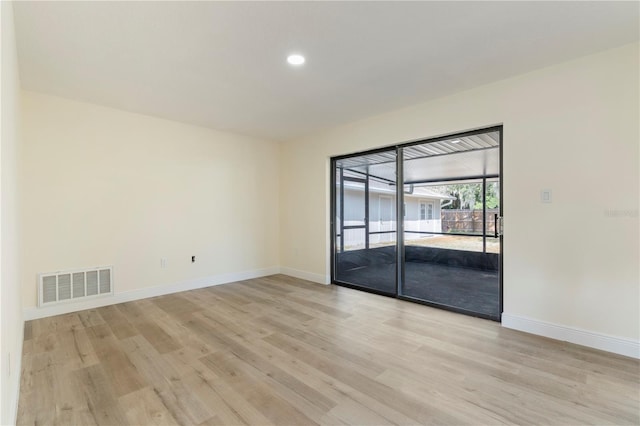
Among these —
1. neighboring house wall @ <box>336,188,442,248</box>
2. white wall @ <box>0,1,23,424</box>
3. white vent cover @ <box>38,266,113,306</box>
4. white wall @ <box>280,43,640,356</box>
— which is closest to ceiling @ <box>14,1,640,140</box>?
white wall @ <box>280,43,640,356</box>

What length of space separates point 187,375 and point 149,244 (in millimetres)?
2559

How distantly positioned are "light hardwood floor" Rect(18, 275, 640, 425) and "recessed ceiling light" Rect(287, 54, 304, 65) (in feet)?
8.40

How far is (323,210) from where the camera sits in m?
5.03

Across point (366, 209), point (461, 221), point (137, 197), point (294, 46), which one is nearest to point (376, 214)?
point (366, 209)

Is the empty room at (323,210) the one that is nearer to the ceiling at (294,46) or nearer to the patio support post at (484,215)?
the ceiling at (294,46)

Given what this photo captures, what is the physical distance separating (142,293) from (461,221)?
225 inches

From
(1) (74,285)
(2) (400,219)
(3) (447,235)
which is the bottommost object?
(1) (74,285)

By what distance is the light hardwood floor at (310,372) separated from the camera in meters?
1.76

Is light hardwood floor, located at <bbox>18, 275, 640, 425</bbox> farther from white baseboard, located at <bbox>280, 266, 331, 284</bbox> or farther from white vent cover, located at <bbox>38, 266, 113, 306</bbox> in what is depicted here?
white baseboard, located at <bbox>280, 266, 331, 284</bbox>

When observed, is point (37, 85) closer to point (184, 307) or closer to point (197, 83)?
point (197, 83)

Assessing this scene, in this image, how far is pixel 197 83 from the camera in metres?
3.10

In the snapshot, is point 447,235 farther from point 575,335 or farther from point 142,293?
point 142,293

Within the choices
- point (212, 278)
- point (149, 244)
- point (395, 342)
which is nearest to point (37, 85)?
point (149, 244)

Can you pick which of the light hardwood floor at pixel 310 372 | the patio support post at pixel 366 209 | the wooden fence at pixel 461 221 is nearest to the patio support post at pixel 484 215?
the wooden fence at pixel 461 221
